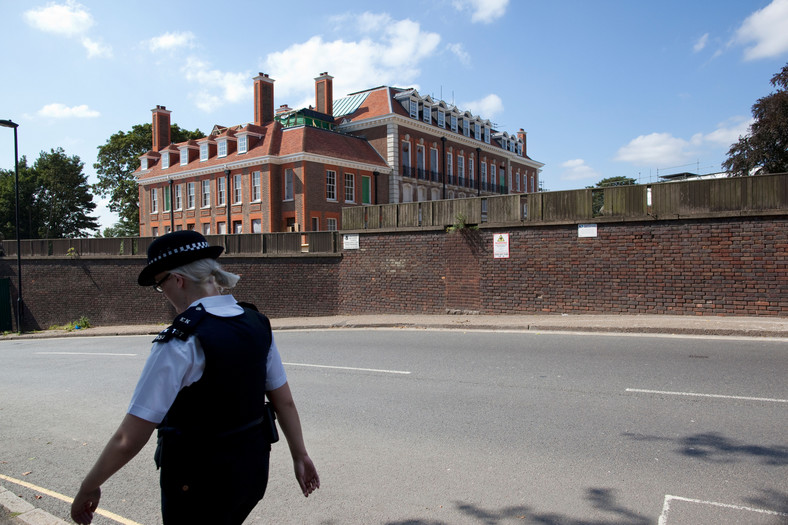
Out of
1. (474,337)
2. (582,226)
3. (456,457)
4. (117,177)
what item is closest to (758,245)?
(582,226)

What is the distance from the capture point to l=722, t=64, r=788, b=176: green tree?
29.7 meters

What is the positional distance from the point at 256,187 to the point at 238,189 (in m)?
2.12

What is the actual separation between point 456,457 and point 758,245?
1090 centimetres

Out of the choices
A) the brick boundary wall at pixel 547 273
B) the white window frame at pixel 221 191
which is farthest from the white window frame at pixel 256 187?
the brick boundary wall at pixel 547 273

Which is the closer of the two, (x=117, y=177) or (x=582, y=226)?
(x=582, y=226)

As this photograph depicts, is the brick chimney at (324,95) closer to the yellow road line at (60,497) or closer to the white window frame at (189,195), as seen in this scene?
the white window frame at (189,195)

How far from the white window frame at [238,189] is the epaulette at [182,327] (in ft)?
135

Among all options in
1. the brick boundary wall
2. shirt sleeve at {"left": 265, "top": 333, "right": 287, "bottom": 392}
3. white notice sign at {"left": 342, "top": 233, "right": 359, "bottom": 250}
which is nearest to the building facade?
the brick boundary wall

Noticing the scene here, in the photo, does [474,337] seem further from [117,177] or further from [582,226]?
[117,177]

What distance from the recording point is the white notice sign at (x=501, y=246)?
16.0m

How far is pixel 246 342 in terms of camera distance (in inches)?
92.7

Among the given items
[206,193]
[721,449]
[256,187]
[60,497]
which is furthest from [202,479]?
[206,193]

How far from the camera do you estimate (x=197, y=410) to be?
2240 mm

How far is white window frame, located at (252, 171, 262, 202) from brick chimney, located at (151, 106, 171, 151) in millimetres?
15456
